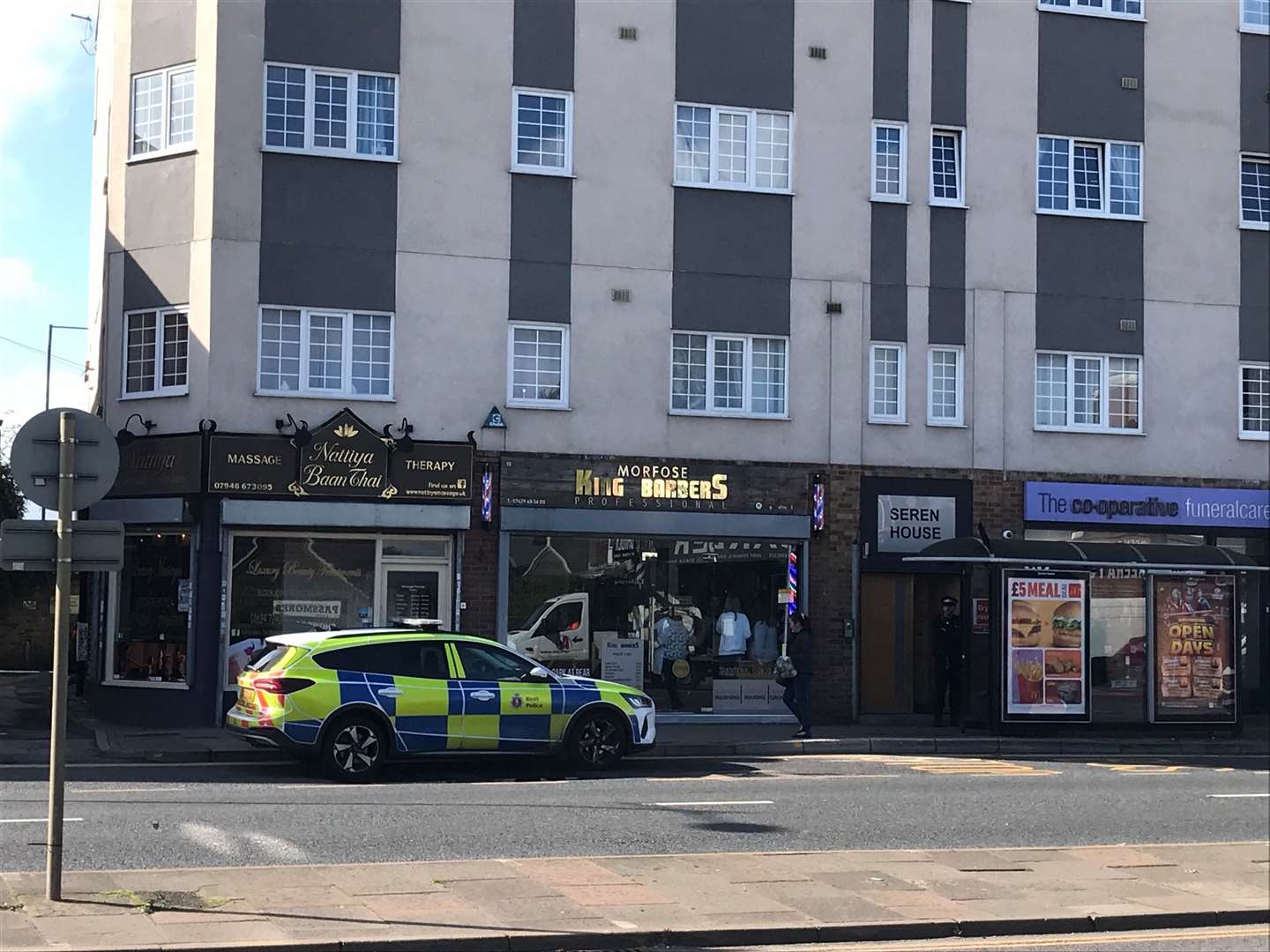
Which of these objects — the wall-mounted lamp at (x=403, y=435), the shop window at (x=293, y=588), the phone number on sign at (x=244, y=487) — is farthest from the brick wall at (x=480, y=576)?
the phone number on sign at (x=244, y=487)

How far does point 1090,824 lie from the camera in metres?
14.5

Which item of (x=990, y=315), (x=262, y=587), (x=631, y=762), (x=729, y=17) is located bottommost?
(x=631, y=762)

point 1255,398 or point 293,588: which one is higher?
point 1255,398

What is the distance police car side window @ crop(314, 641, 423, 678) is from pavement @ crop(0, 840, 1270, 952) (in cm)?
570

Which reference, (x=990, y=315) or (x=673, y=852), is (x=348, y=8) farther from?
(x=673, y=852)

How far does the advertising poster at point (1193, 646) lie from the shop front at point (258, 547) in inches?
397

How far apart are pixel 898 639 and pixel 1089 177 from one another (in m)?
7.93

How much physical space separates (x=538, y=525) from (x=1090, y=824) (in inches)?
402

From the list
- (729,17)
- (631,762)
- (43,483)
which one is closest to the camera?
(43,483)

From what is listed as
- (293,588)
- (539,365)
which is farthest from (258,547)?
(539,365)

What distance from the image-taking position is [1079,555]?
75.0ft

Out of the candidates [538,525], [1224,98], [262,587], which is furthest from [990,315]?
[262,587]

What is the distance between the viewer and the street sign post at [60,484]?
9.28 meters

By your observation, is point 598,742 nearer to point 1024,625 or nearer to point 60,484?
point 1024,625
